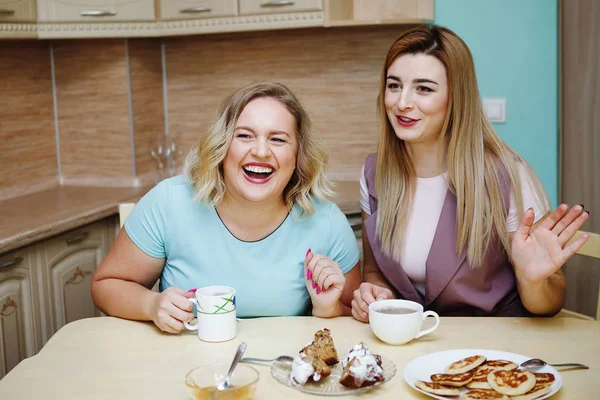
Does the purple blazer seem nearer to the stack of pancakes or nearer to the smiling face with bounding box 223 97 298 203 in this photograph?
the smiling face with bounding box 223 97 298 203

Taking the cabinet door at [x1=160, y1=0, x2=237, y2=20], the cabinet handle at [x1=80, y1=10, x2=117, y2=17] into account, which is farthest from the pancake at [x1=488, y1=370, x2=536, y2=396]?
the cabinet handle at [x1=80, y1=10, x2=117, y2=17]

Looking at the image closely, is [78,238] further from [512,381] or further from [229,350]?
[512,381]

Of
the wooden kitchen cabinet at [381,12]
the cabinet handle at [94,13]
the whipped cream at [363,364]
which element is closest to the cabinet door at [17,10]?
the cabinet handle at [94,13]

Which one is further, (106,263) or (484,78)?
(484,78)

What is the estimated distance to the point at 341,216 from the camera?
1.84 metres

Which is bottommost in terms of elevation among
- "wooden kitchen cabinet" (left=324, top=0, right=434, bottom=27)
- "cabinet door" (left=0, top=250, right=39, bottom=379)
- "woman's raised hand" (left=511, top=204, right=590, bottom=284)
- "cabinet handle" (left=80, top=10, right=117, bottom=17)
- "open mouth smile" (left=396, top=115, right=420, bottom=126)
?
"cabinet door" (left=0, top=250, right=39, bottom=379)

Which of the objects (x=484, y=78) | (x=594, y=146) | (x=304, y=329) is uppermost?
(x=484, y=78)

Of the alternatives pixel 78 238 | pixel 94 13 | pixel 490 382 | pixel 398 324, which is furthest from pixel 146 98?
pixel 490 382

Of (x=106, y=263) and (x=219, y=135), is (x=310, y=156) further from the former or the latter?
(x=106, y=263)

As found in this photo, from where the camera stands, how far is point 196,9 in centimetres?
315

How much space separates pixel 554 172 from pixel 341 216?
125 centimetres

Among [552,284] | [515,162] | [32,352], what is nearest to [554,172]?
[515,162]

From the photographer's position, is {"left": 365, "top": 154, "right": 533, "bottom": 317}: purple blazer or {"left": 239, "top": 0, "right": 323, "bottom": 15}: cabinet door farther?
{"left": 239, "top": 0, "right": 323, "bottom": 15}: cabinet door

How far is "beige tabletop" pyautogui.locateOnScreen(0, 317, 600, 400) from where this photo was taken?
1244 millimetres
